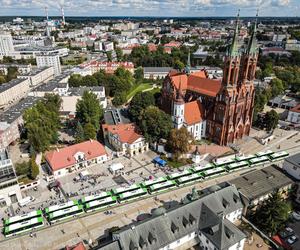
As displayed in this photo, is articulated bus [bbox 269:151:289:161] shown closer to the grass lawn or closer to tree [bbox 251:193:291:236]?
tree [bbox 251:193:291:236]

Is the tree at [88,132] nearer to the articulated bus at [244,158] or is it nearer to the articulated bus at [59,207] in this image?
the articulated bus at [59,207]

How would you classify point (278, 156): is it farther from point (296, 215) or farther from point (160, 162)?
point (160, 162)

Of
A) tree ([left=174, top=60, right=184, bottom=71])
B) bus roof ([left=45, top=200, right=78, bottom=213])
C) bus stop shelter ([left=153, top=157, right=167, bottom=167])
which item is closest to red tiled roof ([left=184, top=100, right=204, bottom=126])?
bus stop shelter ([left=153, top=157, right=167, bottom=167])

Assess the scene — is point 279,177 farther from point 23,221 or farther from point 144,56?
point 144,56

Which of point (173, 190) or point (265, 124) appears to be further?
point (265, 124)

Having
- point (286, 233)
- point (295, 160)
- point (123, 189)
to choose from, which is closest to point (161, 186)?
point (123, 189)

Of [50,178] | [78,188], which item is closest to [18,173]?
[50,178]

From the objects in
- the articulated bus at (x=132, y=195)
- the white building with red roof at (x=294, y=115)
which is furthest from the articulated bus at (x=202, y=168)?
the white building with red roof at (x=294, y=115)
